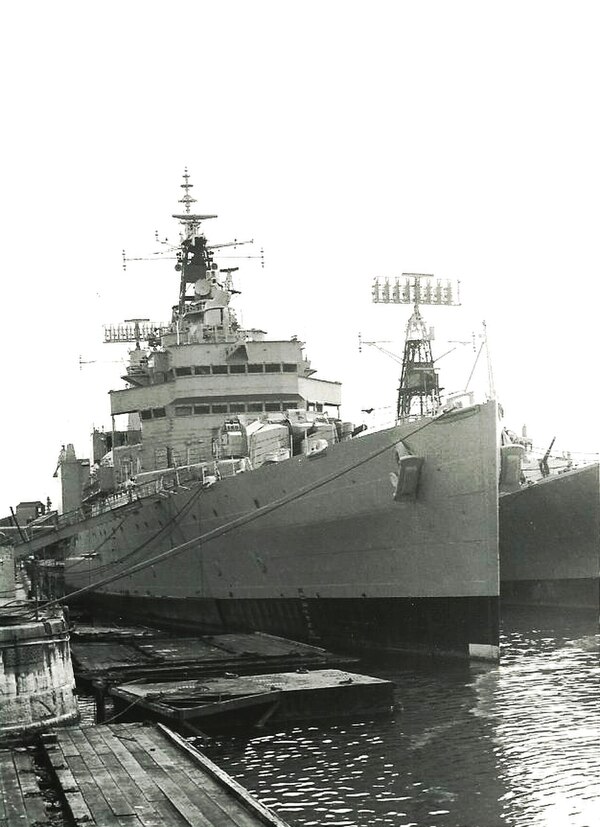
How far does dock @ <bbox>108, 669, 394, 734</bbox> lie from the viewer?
32.6 feet


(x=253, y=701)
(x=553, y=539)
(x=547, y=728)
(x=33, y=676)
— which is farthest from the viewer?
(x=553, y=539)

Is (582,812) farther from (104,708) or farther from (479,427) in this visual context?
(479,427)

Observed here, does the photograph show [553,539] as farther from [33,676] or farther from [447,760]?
[33,676]

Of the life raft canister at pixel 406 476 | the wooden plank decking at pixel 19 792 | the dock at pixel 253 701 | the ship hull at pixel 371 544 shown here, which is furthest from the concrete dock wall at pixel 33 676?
the life raft canister at pixel 406 476

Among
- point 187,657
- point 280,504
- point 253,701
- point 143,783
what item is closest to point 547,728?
point 253,701

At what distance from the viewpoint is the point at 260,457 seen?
1769cm

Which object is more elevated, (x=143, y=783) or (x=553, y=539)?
(x=553, y=539)

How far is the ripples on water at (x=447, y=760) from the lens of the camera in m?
7.35

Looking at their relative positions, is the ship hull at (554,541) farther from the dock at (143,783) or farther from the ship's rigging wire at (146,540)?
the dock at (143,783)

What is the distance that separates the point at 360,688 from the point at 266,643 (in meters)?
3.80

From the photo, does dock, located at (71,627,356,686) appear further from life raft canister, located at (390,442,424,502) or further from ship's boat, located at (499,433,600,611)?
ship's boat, located at (499,433,600,611)

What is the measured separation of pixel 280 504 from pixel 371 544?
4.63 ft

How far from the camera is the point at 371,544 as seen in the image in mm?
14781

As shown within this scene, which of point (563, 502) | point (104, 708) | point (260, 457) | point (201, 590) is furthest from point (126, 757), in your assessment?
point (563, 502)
